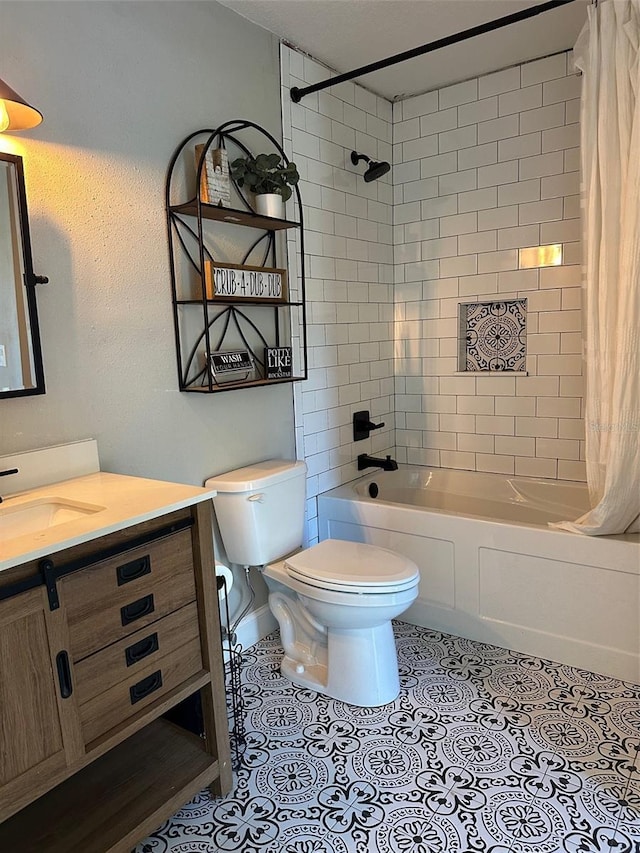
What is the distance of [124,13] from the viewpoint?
6.23 ft

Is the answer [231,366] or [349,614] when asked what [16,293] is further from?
[349,614]

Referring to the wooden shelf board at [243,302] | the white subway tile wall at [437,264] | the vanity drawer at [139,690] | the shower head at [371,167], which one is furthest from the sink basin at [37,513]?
the shower head at [371,167]

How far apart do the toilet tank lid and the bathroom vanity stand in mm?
478

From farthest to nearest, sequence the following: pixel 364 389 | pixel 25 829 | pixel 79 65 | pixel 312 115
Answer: pixel 364 389, pixel 312 115, pixel 79 65, pixel 25 829

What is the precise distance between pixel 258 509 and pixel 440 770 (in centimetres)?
102

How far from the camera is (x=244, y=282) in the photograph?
7.41ft

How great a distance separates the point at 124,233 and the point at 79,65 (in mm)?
479

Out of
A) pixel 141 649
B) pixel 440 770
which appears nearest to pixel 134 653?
pixel 141 649

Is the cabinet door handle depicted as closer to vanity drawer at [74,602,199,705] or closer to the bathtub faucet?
vanity drawer at [74,602,199,705]

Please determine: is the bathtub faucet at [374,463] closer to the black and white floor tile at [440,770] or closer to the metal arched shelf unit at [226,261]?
the metal arched shelf unit at [226,261]

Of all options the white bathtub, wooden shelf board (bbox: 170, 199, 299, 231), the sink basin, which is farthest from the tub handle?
the sink basin

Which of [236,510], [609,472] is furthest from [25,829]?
[609,472]

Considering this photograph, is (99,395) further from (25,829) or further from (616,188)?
(616,188)

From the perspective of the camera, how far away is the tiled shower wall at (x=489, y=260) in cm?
285
